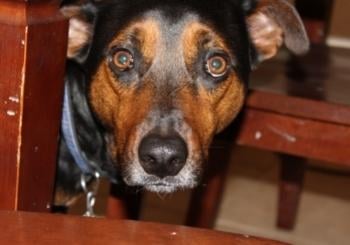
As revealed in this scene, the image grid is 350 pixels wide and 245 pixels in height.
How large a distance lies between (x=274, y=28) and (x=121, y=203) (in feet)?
2.29

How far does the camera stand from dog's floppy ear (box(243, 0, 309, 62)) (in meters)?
1.92

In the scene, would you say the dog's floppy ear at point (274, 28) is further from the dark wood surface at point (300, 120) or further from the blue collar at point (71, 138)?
the blue collar at point (71, 138)

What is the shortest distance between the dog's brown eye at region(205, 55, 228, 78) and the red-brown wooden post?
51cm

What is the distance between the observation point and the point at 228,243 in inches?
37.4

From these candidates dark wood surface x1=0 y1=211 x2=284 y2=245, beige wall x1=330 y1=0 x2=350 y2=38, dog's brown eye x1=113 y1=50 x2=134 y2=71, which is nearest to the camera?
dark wood surface x1=0 y1=211 x2=284 y2=245

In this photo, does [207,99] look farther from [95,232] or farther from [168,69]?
[95,232]

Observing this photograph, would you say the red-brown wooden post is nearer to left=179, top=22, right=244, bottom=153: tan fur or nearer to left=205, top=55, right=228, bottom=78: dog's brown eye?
left=179, top=22, right=244, bottom=153: tan fur

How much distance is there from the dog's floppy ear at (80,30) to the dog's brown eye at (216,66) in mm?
354

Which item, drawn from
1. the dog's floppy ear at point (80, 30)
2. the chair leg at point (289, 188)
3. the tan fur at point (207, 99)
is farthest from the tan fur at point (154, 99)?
the chair leg at point (289, 188)

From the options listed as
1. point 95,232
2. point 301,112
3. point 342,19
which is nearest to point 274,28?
point 301,112

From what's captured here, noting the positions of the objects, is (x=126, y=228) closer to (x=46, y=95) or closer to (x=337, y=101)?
(x=46, y=95)

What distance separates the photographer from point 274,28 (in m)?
2.05

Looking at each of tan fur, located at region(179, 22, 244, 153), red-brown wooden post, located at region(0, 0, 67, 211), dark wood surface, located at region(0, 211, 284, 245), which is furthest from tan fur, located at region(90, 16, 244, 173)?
dark wood surface, located at region(0, 211, 284, 245)

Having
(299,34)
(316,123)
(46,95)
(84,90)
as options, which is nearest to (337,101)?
(316,123)
